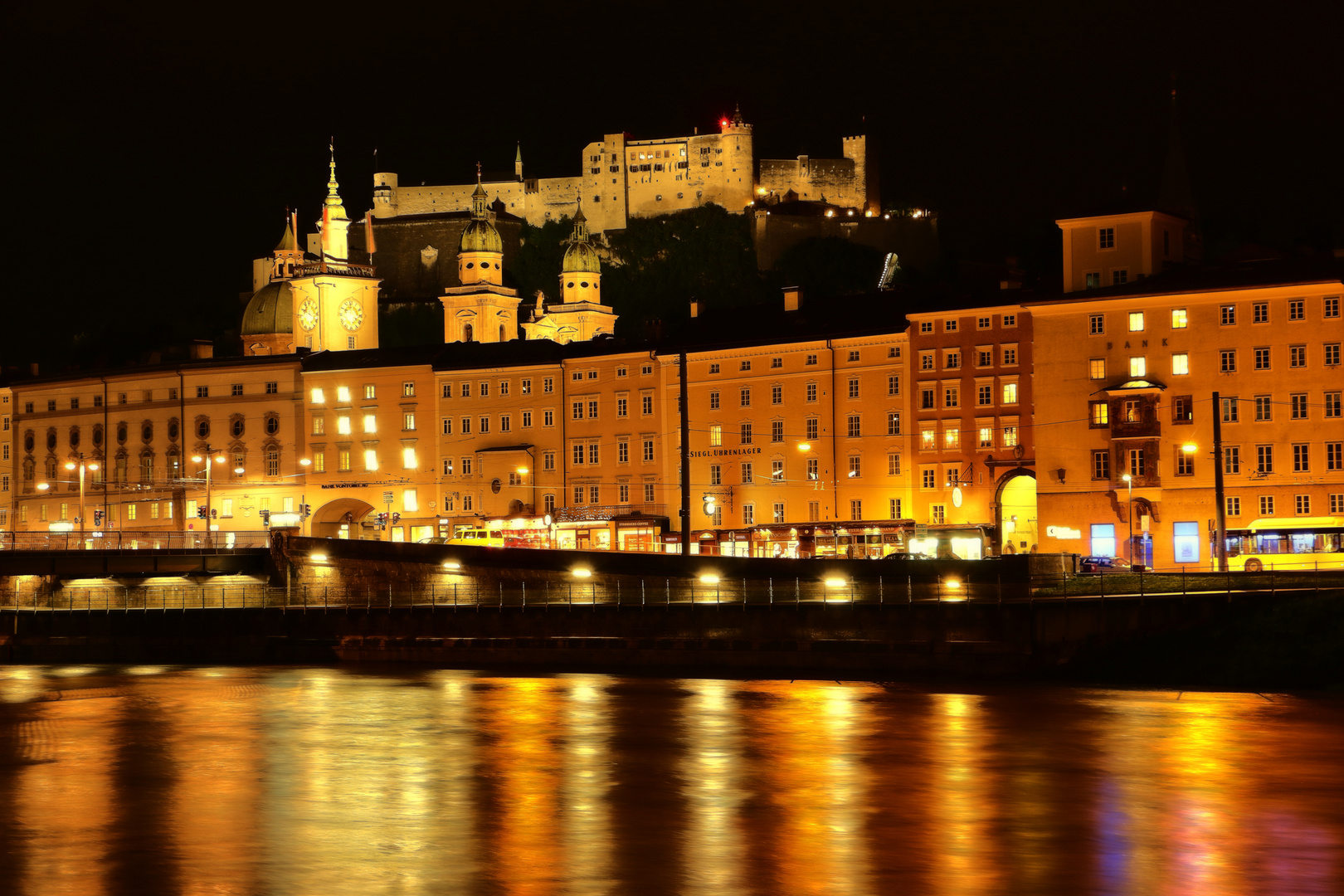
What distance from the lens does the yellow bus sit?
6019 centimetres

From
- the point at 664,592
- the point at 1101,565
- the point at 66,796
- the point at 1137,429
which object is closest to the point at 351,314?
the point at 1137,429

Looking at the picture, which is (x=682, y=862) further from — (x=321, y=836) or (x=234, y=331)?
(x=234, y=331)

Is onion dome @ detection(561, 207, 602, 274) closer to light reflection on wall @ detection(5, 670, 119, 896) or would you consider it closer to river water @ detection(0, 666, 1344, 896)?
river water @ detection(0, 666, 1344, 896)

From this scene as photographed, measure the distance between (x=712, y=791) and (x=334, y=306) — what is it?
9905cm

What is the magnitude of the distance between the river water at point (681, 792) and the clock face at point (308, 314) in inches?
3142

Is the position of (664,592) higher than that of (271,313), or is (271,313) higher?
(271,313)

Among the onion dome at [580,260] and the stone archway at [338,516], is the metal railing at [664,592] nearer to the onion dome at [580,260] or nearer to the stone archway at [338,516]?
the stone archway at [338,516]

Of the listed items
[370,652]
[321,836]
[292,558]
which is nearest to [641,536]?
[292,558]

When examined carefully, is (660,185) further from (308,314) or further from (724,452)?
(724,452)

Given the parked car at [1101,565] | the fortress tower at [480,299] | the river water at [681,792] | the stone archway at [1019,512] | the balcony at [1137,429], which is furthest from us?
the fortress tower at [480,299]

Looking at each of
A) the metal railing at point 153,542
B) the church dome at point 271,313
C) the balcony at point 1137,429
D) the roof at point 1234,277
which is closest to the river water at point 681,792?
the metal railing at point 153,542

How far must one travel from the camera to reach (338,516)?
100875mm

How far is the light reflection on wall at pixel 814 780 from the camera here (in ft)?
78.9

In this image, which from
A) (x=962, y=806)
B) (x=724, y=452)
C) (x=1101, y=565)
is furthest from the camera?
(x=724, y=452)
